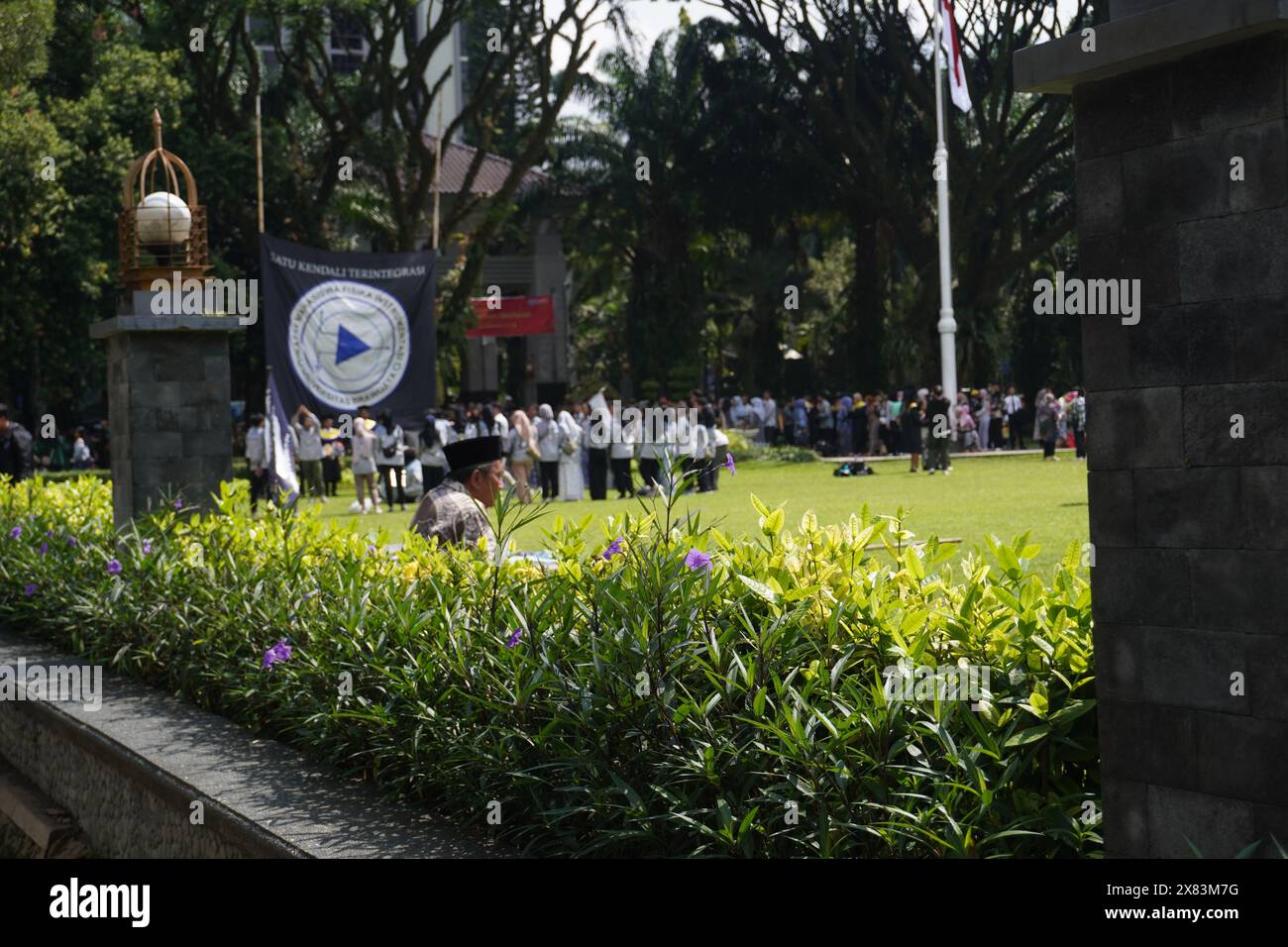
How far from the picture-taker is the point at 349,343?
1583 cm

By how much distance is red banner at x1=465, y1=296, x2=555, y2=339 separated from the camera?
4091cm

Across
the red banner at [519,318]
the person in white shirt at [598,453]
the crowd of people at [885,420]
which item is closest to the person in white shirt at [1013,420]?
the crowd of people at [885,420]

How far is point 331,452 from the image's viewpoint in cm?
2573

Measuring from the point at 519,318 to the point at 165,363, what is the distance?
102 feet

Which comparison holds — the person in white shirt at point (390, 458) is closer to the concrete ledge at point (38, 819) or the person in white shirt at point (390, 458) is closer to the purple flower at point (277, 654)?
the concrete ledge at point (38, 819)

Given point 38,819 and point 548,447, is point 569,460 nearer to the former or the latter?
point 548,447

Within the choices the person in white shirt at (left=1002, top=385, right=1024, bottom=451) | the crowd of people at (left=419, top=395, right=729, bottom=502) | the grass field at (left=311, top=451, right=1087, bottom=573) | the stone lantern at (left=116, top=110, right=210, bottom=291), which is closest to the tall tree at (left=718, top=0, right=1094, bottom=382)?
the person in white shirt at (left=1002, top=385, right=1024, bottom=451)

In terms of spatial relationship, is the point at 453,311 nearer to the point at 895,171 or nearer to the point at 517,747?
the point at 895,171

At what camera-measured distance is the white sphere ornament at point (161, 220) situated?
10.2 m

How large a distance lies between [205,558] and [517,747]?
415cm

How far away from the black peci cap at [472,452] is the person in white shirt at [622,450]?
1571cm

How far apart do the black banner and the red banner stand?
24.1m

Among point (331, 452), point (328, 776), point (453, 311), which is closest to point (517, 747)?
point (328, 776)
